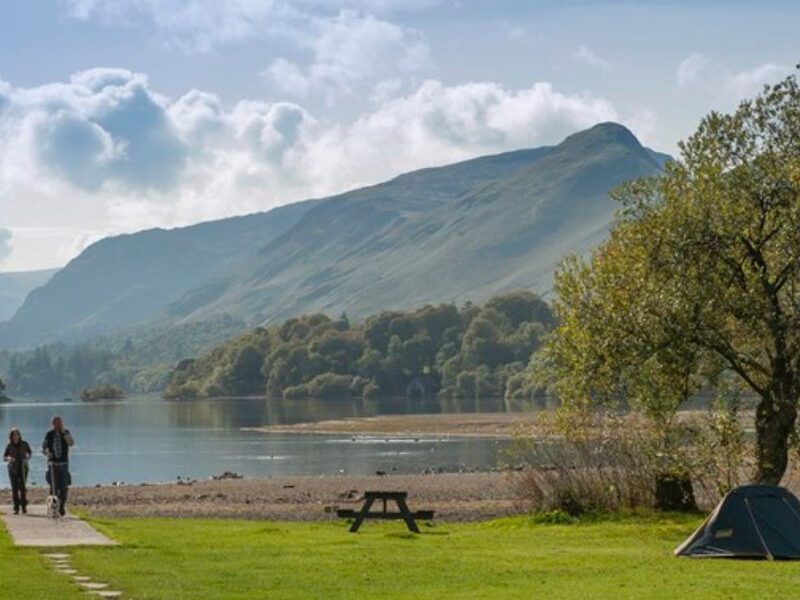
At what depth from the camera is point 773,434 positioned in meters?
35.7

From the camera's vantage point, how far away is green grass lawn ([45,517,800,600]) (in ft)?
75.6

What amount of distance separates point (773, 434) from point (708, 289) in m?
4.14

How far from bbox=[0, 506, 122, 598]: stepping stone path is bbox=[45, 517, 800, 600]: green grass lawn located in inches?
14.3

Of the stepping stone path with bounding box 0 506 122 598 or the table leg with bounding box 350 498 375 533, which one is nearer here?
the stepping stone path with bounding box 0 506 122 598

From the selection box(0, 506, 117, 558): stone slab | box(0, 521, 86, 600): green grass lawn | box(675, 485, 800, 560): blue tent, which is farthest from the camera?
box(0, 506, 117, 558): stone slab

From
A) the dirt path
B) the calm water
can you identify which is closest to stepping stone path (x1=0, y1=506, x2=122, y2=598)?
the dirt path

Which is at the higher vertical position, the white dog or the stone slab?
the white dog

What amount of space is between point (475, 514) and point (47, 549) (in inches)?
772

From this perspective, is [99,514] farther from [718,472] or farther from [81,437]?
[81,437]

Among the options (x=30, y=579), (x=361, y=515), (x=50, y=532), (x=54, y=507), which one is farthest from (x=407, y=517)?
(x=30, y=579)

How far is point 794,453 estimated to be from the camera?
123ft

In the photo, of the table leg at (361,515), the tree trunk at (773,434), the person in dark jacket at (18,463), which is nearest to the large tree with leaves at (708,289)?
the tree trunk at (773,434)

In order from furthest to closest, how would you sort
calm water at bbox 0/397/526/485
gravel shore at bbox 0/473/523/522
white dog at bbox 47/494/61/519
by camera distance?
calm water at bbox 0/397/526/485 < gravel shore at bbox 0/473/523/522 < white dog at bbox 47/494/61/519

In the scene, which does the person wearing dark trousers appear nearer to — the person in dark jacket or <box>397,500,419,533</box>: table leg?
the person in dark jacket
